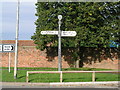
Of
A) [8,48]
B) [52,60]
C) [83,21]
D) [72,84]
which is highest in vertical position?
[83,21]

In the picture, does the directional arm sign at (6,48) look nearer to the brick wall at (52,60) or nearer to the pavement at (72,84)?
the pavement at (72,84)

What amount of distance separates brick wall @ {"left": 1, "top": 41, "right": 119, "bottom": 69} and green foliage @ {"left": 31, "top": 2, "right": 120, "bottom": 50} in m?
3.36

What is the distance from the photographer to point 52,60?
2788cm

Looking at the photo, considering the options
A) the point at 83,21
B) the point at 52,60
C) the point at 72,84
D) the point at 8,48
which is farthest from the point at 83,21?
the point at 72,84

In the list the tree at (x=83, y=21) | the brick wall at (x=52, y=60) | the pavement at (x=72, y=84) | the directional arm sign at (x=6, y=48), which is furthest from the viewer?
the brick wall at (x=52, y=60)

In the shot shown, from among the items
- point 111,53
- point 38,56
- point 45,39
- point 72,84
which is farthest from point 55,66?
point 72,84

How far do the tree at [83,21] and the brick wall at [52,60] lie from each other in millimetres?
3088

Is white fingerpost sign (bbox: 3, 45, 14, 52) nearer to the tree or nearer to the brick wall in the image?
the tree

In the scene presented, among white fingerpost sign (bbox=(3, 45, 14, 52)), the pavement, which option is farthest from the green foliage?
the pavement

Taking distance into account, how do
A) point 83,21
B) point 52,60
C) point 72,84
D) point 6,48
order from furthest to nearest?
point 52,60 < point 83,21 < point 6,48 < point 72,84

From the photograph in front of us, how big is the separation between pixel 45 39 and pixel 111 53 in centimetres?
803

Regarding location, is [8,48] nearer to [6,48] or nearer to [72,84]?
[6,48]

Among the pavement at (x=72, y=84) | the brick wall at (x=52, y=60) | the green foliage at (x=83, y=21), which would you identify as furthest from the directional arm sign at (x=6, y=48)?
the brick wall at (x=52, y=60)

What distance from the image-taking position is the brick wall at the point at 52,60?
89.9ft
